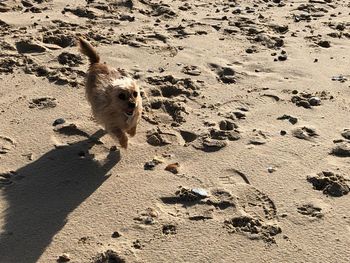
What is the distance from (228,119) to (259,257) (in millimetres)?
1768

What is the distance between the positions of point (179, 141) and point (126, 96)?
62 centimetres

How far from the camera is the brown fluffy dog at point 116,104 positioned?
4.51 metres

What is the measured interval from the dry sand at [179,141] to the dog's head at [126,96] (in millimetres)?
353

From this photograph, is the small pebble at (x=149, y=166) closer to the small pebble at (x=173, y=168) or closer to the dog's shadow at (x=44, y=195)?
the small pebble at (x=173, y=168)

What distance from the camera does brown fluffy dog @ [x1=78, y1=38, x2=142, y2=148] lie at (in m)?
4.51

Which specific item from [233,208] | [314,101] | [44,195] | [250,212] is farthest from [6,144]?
[314,101]

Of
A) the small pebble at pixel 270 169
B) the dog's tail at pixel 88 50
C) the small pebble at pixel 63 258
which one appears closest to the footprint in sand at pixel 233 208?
the small pebble at pixel 270 169

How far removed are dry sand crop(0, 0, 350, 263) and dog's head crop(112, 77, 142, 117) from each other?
13.9 inches

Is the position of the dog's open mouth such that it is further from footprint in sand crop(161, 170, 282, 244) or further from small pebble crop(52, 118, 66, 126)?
footprint in sand crop(161, 170, 282, 244)

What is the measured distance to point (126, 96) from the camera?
4.50 metres

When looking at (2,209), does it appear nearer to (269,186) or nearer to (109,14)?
(269,186)

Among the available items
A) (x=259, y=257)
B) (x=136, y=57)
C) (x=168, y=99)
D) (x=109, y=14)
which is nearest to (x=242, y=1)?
(x=109, y=14)

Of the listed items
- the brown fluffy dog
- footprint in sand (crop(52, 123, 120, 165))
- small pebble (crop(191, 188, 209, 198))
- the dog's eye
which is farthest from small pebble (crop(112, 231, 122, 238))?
the dog's eye

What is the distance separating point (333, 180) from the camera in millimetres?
4168
